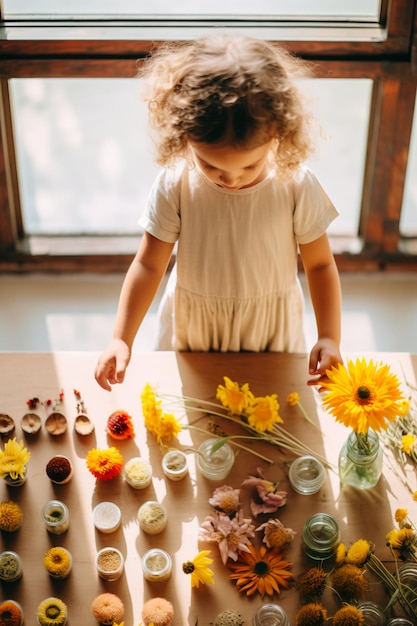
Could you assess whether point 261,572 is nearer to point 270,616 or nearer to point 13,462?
point 270,616

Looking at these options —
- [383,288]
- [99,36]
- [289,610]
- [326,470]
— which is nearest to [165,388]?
[326,470]

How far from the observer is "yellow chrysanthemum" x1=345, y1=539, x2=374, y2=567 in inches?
42.2

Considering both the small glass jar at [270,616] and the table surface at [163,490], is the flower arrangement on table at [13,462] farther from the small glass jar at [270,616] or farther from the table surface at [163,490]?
the small glass jar at [270,616]

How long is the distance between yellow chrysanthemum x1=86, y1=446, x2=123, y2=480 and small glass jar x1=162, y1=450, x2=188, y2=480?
0.27ft

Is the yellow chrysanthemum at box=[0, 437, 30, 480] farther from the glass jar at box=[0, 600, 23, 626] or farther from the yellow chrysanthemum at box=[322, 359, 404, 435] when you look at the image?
the yellow chrysanthemum at box=[322, 359, 404, 435]

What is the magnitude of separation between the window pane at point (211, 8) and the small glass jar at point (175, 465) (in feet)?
4.02

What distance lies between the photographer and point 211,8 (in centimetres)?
182

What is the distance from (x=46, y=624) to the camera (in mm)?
1019

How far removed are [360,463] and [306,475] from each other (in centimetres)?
10

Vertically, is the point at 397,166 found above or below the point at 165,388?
above

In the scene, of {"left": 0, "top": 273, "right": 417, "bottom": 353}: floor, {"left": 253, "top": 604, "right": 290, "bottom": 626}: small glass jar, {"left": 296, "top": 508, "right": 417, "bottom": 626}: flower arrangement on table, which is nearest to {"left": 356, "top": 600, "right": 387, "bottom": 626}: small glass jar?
{"left": 296, "top": 508, "right": 417, "bottom": 626}: flower arrangement on table

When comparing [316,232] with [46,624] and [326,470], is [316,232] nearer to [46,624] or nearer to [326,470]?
[326,470]

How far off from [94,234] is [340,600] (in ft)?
5.12

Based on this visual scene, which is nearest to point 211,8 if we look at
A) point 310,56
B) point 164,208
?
point 310,56
